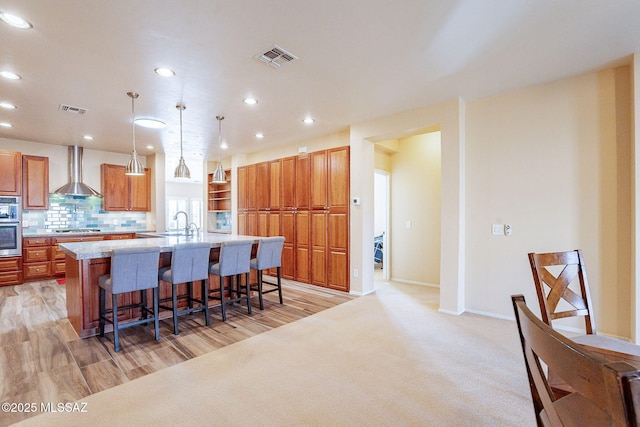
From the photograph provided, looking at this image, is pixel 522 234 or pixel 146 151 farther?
pixel 146 151

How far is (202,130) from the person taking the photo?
519 centimetres

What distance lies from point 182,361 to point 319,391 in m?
1.26

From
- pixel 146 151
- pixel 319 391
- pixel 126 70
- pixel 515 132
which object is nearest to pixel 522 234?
pixel 515 132

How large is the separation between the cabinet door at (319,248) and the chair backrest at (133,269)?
2.80 meters

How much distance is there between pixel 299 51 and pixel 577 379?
2817mm

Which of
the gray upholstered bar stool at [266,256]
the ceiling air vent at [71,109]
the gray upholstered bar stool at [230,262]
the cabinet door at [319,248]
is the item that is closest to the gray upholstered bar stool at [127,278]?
the gray upholstered bar stool at [230,262]

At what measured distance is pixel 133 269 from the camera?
Answer: 9.56 feet

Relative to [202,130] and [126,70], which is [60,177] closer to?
[202,130]

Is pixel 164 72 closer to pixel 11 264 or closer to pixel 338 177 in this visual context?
pixel 338 177

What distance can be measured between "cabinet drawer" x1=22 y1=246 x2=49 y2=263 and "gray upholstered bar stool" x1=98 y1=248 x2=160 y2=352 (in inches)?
150

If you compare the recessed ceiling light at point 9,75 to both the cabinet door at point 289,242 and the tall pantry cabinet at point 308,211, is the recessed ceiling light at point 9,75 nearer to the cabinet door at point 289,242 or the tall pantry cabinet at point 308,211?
the tall pantry cabinet at point 308,211

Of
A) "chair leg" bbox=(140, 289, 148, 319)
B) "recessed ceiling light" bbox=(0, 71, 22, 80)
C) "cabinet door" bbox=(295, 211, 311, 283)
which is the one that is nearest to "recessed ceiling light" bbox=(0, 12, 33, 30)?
"recessed ceiling light" bbox=(0, 71, 22, 80)

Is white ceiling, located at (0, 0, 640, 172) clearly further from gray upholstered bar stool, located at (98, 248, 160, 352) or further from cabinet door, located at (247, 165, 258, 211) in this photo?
cabinet door, located at (247, 165, 258, 211)

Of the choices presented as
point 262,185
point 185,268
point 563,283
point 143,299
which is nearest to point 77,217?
point 262,185
